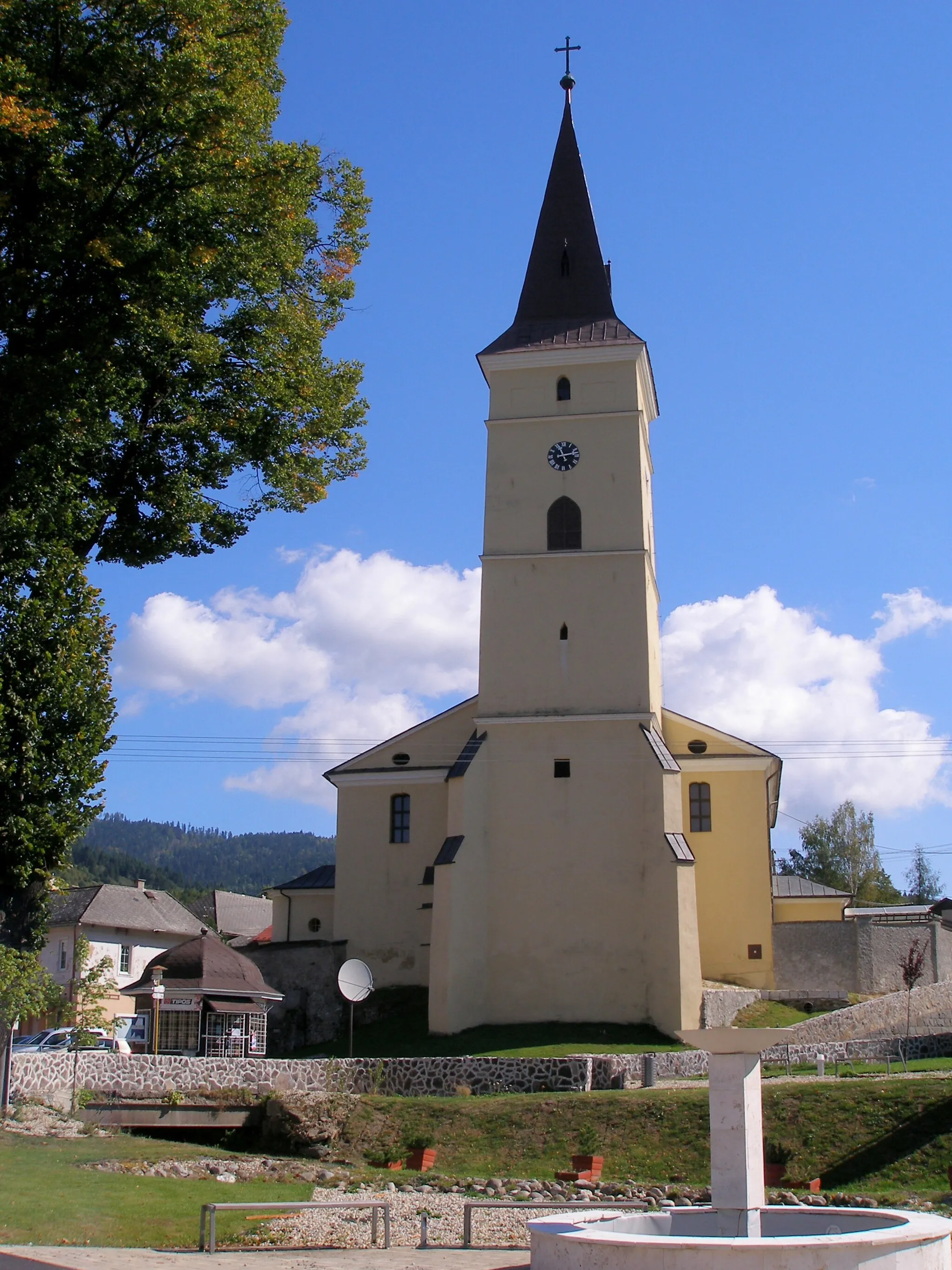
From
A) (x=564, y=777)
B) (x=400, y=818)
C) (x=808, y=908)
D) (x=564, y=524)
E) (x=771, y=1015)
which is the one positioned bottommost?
(x=771, y=1015)

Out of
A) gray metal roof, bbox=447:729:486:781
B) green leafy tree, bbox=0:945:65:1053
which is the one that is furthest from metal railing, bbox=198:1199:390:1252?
gray metal roof, bbox=447:729:486:781

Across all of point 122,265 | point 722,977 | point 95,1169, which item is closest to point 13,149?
point 122,265

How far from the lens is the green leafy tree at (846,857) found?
2685 inches

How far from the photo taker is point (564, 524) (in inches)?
1357

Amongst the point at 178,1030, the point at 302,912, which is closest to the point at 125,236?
the point at 178,1030

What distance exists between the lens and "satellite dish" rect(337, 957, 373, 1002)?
2527 centimetres

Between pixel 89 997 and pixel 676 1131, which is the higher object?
pixel 89 997

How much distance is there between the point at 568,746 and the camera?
1278 inches

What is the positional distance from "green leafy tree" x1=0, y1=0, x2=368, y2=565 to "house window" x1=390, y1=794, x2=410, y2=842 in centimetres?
1917

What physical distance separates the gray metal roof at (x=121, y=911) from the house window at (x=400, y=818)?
22116 millimetres

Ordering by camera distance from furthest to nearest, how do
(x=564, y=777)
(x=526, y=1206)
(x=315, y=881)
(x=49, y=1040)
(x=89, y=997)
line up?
(x=315, y=881)
(x=564, y=777)
(x=49, y=1040)
(x=89, y=997)
(x=526, y=1206)

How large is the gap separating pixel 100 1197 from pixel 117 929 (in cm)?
4285

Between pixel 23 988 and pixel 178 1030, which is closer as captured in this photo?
pixel 23 988

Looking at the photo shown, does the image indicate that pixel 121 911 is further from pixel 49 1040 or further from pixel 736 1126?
pixel 736 1126
